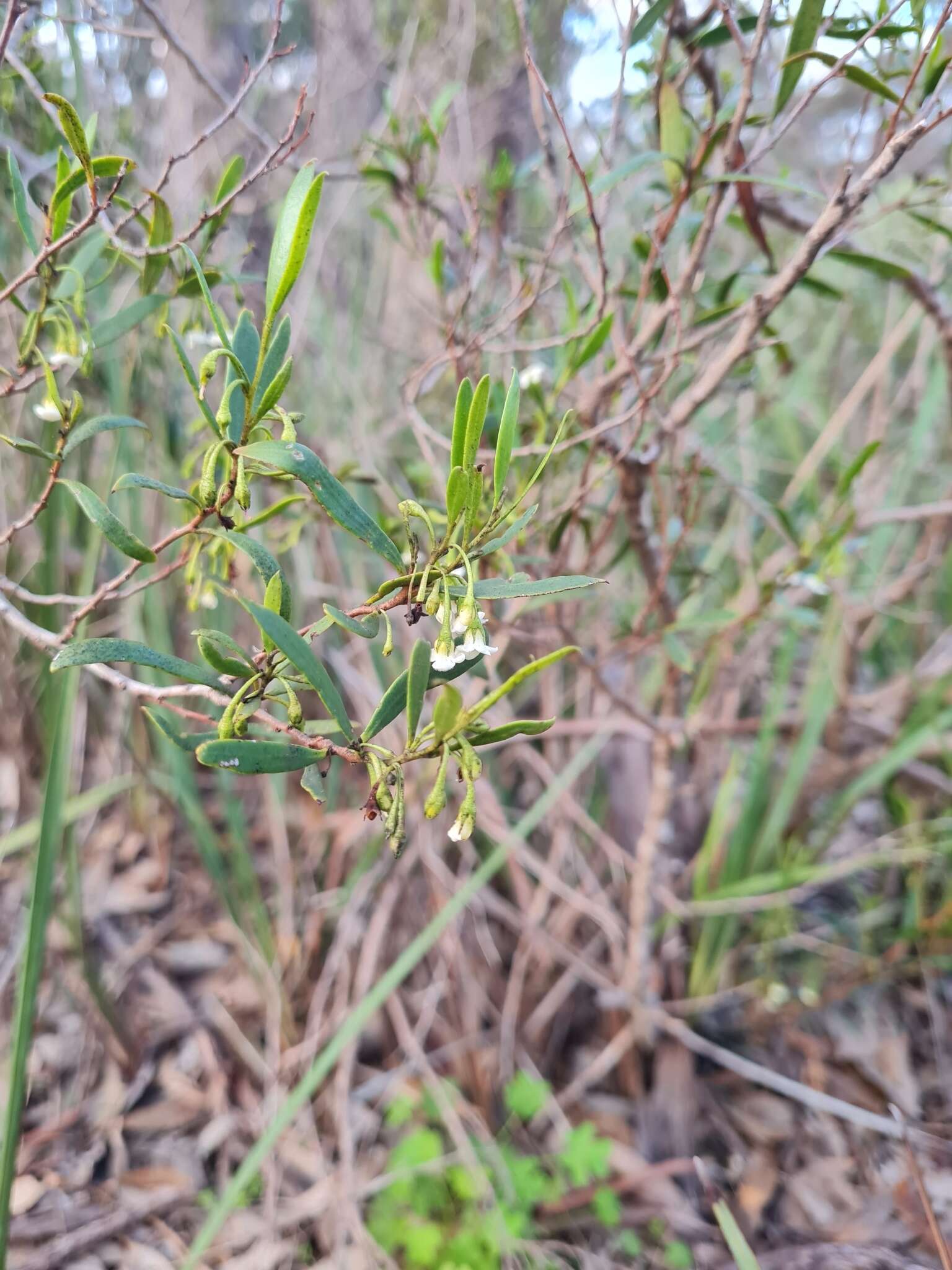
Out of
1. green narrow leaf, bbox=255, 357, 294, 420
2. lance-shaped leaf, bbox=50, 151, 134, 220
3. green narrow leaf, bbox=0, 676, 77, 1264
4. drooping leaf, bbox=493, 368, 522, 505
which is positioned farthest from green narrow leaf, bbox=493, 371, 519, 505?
green narrow leaf, bbox=0, 676, 77, 1264

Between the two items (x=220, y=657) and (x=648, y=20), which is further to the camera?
(x=648, y=20)

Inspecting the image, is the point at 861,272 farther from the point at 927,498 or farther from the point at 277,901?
the point at 277,901

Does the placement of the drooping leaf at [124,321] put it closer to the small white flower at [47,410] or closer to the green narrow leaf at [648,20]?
the small white flower at [47,410]

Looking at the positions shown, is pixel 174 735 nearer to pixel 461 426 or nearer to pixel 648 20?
pixel 461 426

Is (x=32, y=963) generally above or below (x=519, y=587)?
below

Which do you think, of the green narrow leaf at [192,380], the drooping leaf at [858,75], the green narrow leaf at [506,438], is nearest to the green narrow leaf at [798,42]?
the drooping leaf at [858,75]

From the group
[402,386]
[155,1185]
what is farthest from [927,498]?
[155,1185]

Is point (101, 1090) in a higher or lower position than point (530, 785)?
lower

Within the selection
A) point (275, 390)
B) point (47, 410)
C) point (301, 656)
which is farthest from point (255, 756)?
point (47, 410)
